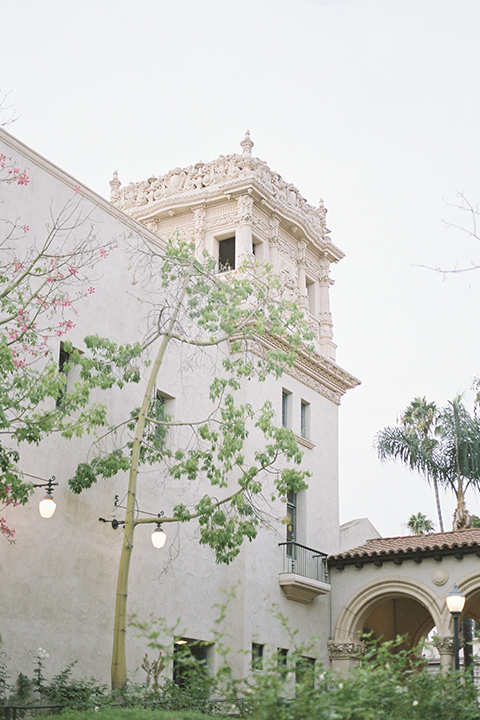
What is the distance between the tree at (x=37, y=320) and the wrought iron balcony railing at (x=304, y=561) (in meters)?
7.35

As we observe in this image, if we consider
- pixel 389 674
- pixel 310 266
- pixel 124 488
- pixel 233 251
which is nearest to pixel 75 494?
pixel 124 488

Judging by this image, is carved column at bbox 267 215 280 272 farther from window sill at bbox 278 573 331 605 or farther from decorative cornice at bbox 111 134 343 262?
window sill at bbox 278 573 331 605

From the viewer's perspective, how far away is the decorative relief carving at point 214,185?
23000 millimetres

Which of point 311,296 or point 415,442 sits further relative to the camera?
point 415,442

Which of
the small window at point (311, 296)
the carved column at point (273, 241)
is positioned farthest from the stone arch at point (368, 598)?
the carved column at point (273, 241)

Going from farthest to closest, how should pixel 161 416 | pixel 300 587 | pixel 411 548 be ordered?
pixel 411 548, pixel 300 587, pixel 161 416

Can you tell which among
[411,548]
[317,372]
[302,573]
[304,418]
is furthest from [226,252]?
[411,548]

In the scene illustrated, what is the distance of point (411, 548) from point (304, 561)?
103 inches

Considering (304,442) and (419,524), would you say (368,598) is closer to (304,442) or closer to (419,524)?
(304,442)

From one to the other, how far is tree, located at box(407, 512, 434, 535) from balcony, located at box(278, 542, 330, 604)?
20.5 m

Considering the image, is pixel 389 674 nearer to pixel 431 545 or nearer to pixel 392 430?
pixel 431 545

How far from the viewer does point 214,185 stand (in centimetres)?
2308

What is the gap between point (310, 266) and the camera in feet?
83.5

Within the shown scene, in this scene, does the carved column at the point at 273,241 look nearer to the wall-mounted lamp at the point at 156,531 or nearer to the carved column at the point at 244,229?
the carved column at the point at 244,229
